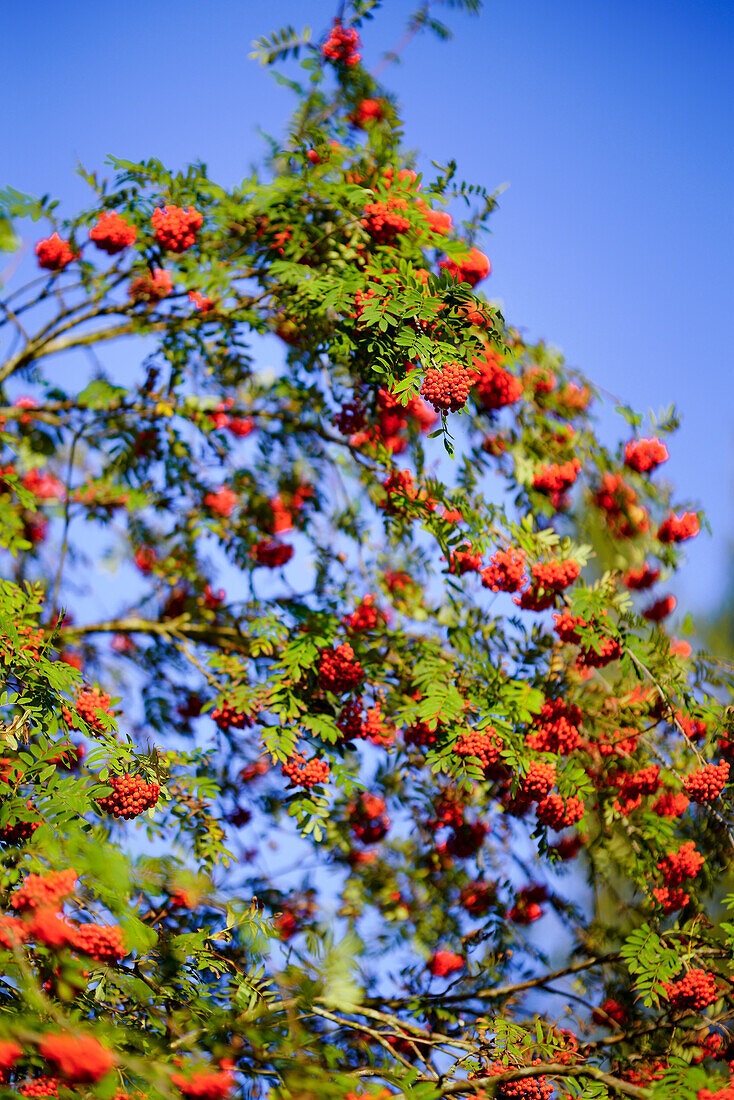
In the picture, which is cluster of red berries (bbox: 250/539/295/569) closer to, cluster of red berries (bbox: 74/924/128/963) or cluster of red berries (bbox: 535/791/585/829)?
cluster of red berries (bbox: 535/791/585/829)

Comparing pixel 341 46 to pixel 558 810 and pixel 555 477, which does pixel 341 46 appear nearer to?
pixel 555 477

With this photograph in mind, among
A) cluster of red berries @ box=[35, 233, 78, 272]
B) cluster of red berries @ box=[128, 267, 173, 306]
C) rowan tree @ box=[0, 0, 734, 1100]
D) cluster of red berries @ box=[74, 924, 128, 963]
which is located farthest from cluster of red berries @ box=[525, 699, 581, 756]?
cluster of red berries @ box=[35, 233, 78, 272]

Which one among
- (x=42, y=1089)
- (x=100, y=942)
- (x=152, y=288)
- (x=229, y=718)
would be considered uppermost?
(x=152, y=288)

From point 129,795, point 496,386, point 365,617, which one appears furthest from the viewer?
point 496,386

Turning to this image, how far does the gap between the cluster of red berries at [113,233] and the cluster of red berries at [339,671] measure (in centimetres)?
185

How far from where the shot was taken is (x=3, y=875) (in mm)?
2061

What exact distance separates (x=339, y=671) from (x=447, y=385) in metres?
1.14

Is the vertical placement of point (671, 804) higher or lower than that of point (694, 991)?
higher

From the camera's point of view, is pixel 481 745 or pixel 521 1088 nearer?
pixel 521 1088

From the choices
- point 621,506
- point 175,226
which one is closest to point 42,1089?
point 175,226

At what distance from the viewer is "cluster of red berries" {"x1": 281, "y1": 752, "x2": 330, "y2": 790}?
9.37ft

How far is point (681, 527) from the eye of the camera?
385 cm

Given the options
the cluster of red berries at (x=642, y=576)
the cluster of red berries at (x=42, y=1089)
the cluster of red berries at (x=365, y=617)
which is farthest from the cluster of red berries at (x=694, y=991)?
the cluster of red berries at (x=42, y=1089)

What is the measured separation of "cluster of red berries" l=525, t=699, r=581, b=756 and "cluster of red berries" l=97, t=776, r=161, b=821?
55.8 inches
